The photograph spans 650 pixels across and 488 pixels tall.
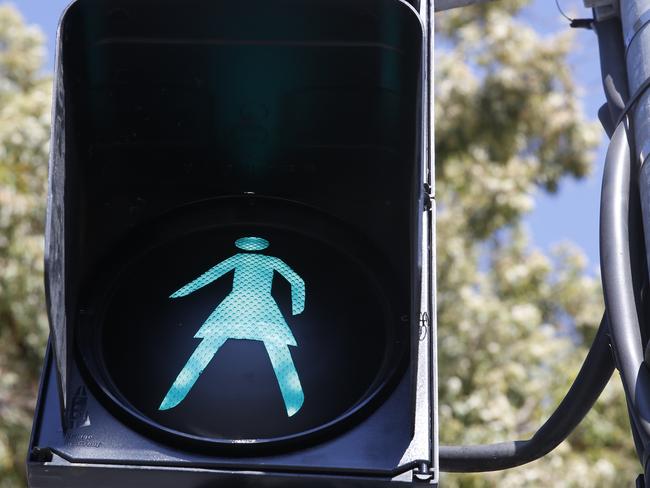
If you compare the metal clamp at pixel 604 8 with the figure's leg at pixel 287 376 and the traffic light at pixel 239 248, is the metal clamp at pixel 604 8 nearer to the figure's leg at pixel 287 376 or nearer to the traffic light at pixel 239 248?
the traffic light at pixel 239 248

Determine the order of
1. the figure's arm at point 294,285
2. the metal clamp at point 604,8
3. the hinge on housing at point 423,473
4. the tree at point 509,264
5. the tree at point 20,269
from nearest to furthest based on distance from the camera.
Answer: the hinge on housing at point 423,473 < the figure's arm at point 294,285 < the metal clamp at point 604,8 < the tree at point 20,269 < the tree at point 509,264

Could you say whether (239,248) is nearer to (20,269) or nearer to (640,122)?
(640,122)

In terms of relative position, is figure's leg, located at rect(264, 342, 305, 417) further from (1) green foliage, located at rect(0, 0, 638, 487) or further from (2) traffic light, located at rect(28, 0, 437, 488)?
(1) green foliage, located at rect(0, 0, 638, 487)

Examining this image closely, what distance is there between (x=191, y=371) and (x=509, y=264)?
10.6m

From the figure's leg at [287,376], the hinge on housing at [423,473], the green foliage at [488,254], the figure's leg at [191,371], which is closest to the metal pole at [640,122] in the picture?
the hinge on housing at [423,473]

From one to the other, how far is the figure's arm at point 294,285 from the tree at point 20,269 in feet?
19.6

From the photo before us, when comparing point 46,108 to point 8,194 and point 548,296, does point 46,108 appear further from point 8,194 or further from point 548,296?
point 548,296

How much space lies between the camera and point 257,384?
2.20 metres

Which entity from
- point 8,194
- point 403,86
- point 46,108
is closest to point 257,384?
point 403,86

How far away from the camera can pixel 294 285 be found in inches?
91.8

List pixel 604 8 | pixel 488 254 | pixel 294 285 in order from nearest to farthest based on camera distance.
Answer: pixel 294 285, pixel 604 8, pixel 488 254

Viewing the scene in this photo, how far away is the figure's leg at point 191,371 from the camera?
2.16 meters

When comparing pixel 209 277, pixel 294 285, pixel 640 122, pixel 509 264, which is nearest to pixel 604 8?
pixel 640 122

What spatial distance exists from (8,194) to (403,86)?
6442 millimetres
